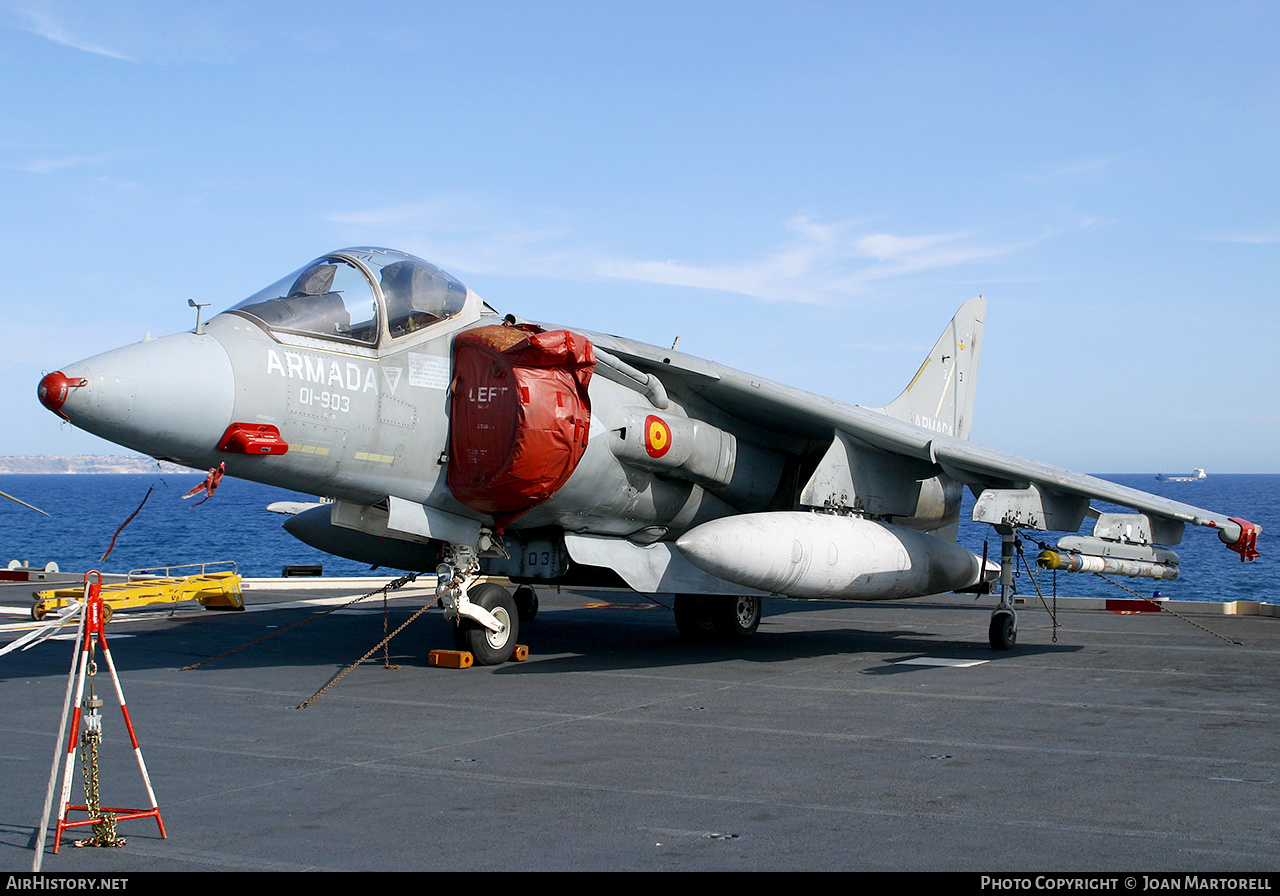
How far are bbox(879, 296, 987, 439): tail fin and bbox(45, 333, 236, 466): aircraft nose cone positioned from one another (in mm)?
11164

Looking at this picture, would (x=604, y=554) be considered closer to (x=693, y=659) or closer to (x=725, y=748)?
(x=693, y=659)

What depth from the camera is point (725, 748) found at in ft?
23.9

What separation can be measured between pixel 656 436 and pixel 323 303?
3.73m

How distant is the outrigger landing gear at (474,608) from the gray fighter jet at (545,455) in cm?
2

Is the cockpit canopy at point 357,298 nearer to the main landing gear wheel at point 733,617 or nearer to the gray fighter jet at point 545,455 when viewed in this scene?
the gray fighter jet at point 545,455

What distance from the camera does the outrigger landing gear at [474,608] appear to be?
1073 centimetres

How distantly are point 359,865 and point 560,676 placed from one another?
240 inches

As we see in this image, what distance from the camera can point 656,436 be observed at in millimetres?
11438

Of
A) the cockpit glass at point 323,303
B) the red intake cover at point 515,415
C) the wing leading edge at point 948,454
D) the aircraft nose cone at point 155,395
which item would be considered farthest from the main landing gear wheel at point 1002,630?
the aircraft nose cone at point 155,395

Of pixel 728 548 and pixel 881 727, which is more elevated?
pixel 728 548

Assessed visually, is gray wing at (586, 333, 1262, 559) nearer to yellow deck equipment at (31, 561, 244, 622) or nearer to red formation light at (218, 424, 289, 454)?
red formation light at (218, 424, 289, 454)

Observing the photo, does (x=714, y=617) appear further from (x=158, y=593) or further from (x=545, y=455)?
(x=158, y=593)
